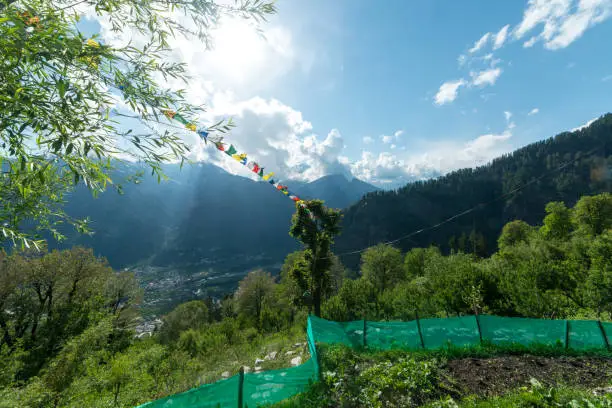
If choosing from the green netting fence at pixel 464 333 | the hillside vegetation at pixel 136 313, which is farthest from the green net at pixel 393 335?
the hillside vegetation at pixel 136 313

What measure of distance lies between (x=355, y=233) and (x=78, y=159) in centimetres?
18607

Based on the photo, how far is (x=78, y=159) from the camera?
8.25ft

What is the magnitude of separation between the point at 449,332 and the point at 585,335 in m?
5.20

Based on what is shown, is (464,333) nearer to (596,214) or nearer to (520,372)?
(520,372)

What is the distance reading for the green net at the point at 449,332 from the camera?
31.9 ft

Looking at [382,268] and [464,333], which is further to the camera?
[382,268]

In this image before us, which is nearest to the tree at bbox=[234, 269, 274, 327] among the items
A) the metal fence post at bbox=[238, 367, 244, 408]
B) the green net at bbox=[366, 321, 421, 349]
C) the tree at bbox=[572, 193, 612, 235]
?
the green net at bbox=[366, 321, 421, 349]

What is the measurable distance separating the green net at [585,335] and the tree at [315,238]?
12912mm

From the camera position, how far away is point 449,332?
9.84 m

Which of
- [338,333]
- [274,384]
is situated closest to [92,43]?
[274,384]

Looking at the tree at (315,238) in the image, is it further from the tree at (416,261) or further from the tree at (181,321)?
the tree at (416,261)

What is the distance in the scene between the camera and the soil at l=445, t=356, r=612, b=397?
22.2 ft

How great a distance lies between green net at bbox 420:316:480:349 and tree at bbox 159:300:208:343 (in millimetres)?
37150

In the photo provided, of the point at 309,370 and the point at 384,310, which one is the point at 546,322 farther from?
the point at 384,310
